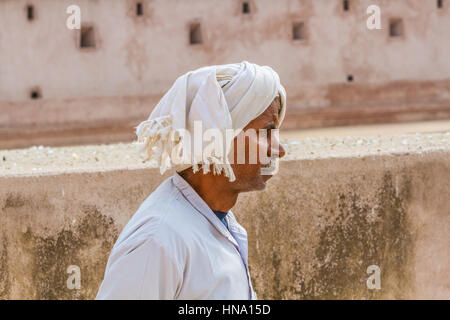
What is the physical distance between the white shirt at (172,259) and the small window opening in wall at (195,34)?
39.6 ft

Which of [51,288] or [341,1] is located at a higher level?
[341,1]

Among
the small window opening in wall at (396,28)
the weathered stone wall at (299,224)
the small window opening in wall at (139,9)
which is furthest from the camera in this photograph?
the small window opening in wall at (396,28)

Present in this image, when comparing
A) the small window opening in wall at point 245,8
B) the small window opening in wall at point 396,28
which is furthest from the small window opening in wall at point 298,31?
the small window opening in wall at point 396,28

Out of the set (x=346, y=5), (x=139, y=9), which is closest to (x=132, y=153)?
(x=139, y=9)

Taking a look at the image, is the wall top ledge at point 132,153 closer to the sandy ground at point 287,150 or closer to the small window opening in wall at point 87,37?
the sandy ground at point 287,150

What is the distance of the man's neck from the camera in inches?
71.3

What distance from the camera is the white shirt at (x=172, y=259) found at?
151 centimetres

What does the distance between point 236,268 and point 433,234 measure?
2770mm

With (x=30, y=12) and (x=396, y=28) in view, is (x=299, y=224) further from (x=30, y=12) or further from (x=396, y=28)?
(x=396, y=28)

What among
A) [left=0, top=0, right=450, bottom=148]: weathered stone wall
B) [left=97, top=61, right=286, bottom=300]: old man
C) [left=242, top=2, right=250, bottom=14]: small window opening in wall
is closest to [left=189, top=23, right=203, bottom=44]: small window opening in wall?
[left=0, top=0, right=450, bottom=148]: weathered stone wall

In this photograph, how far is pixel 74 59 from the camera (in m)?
13.1

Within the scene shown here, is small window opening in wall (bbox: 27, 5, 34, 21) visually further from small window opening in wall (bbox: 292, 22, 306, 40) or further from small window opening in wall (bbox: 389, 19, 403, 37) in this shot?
small window opening in wall (bbox: 389, 19, 403, 37)
